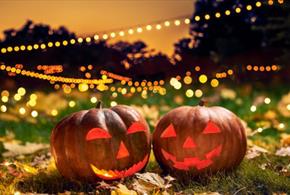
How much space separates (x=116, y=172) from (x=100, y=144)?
0.85 ft

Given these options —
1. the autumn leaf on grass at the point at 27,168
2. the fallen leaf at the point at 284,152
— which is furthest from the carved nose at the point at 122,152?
the fallen leaf at the point at 284,152

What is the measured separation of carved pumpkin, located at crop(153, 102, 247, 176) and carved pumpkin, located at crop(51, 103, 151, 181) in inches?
7.8

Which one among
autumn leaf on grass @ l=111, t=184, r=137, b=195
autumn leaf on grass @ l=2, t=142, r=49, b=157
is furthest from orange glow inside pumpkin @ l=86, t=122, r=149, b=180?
autumn leaf on grass @ l=2, t=142, r=49, b=157

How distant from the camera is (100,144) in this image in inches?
144

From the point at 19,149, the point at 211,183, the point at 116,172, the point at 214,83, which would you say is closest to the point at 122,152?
the point at 116,172

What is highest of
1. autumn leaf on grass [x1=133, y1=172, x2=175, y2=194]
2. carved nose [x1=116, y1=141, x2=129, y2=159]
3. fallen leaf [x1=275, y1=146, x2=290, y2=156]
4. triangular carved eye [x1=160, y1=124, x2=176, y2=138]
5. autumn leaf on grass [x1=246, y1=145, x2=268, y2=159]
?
triangular carved eye [x1=160, y1=124, x2=176, y2=138]

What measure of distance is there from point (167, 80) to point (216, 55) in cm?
122

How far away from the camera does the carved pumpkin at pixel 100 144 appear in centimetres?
368

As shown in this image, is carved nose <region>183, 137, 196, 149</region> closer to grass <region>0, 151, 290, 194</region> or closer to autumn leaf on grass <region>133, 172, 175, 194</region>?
grass <region>0, 151, 290, 194</region>

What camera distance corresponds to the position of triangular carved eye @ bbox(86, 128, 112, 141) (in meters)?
→ 3.67

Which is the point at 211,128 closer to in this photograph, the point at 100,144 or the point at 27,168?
the point at 100,144

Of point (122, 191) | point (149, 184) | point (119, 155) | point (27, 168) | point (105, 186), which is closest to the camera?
point (122, 191)

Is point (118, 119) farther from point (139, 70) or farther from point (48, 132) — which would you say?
point (139, 70)

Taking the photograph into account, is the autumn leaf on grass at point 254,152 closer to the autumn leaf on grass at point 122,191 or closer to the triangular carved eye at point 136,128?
the triangular carved eye at point 136,128
